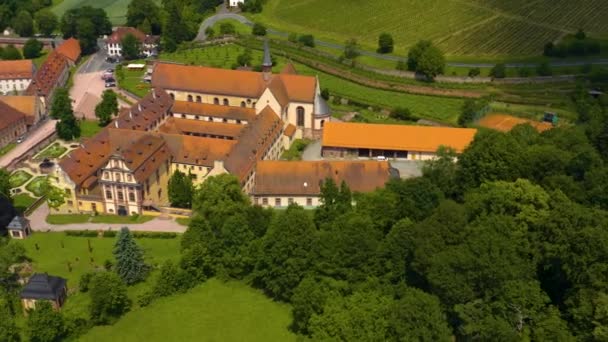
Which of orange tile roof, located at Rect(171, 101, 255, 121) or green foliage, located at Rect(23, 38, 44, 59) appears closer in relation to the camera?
orange tile roof, located at Rect(171, 101, 255, 121)

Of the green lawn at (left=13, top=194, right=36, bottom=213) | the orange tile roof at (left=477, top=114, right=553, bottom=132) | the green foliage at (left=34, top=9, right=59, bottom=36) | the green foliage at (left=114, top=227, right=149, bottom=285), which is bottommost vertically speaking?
the green foliage at (left=114, top=227, right=149, bottom=285)

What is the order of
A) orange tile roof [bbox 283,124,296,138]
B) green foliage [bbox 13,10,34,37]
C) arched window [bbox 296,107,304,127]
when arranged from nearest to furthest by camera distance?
orange tile roof [bbox 283,124,296,138]
arched window [bbox 296,107,304,127]
green foliage [bbox 13,10,34,37]

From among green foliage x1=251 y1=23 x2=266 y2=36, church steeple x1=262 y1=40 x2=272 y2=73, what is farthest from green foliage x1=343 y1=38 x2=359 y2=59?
church steeple x1=262 y1=40 x2=272 y2=73

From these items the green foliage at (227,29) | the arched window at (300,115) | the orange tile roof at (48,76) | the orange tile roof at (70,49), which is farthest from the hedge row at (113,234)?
the green foliage at (227,29)

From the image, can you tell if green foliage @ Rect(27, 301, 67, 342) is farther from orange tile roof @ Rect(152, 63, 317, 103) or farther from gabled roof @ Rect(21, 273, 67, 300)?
orange tile roof @ Rect(152, 63, 317, 103)

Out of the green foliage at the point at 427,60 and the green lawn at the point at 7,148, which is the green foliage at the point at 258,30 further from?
the green lawn at the point at 7,148

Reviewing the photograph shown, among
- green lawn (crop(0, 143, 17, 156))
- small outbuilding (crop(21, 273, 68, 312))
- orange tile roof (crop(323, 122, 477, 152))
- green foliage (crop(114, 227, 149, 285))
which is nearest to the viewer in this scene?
small outbuilding (crop(21, 273, 68, 312))
